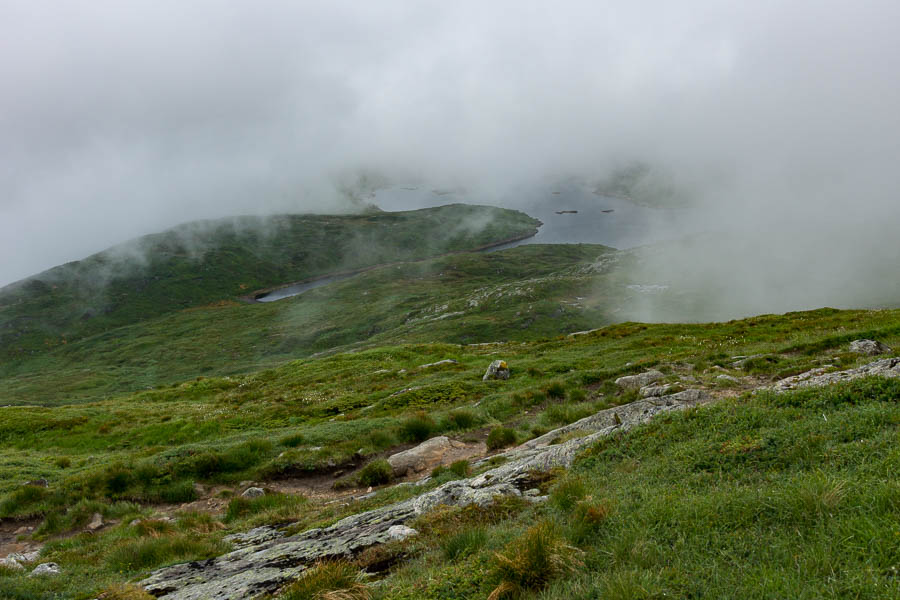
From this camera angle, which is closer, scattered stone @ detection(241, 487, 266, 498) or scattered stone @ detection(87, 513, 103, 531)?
scattered stone @ detection(87, 513, 103, 531)

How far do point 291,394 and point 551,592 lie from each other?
37.6 metres

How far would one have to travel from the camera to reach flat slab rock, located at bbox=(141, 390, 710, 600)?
25.9 ft

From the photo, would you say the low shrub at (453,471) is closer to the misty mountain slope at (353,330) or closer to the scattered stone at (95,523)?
the scattered stone at (95,523)

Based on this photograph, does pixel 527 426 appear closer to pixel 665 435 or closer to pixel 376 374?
pixel 665 435

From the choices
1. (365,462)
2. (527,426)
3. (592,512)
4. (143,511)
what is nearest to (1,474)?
(143,511)

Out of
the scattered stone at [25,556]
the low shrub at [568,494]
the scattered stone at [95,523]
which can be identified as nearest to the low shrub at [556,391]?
the low shrub at [568,494]

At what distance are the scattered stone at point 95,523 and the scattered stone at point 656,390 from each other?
19.4m

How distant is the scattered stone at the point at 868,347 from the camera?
19.1 m

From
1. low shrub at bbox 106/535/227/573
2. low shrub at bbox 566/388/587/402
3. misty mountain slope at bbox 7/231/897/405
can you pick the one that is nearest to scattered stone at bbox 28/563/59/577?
low shrub at bbox 106/535/227/573

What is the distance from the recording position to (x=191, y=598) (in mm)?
7777

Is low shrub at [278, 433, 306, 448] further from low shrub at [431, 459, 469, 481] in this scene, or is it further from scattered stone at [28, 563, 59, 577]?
low shrub at [431, 459, 469, 481]

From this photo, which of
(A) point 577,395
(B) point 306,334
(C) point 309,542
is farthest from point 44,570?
(B) point 306,334

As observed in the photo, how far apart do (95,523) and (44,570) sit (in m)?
5.30

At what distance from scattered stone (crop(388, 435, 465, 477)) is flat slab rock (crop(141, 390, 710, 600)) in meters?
5.00
